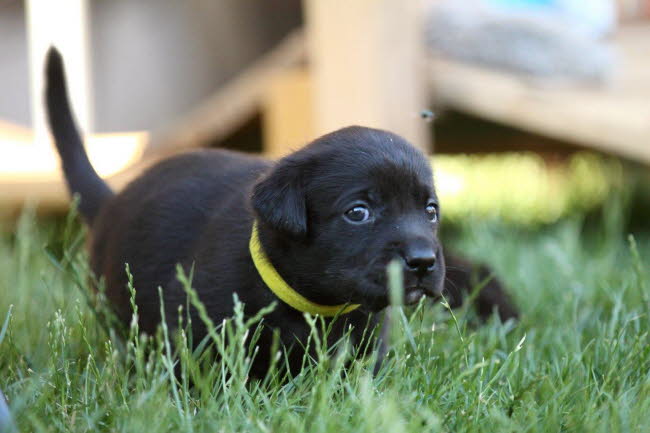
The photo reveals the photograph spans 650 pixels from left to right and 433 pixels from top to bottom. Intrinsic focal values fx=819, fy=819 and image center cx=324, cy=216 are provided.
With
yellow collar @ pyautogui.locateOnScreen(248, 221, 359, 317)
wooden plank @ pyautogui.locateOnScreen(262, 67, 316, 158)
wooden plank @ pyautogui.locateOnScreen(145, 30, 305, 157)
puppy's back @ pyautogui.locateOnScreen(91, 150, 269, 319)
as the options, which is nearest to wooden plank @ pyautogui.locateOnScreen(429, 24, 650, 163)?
wooden plank @ pyautogui.locateOnScreen(262, 67, 316, 158)

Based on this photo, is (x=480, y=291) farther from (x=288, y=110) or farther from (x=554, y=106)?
(x=288, y=110)

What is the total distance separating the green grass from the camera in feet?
4.70

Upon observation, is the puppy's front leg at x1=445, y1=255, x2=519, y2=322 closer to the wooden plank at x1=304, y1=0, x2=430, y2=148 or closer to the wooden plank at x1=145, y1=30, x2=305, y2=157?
the wooden plank at x1=304, y1=0, x2=430, y2=148

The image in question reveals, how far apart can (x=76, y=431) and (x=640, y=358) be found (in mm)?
1249

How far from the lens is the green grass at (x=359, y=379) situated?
1432 millimetres

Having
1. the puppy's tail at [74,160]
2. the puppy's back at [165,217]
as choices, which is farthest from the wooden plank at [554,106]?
the puppy's tail at [74,160]

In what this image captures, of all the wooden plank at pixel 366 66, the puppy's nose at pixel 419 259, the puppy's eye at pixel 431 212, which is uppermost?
the wooden plank at pixel 366 66

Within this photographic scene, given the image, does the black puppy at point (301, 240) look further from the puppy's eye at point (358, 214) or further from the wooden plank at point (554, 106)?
the wooden plank at point (554, 106)

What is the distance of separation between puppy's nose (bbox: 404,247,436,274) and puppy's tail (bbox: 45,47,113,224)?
4.17ft

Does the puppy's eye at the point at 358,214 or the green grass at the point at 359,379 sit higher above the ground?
the puppy's eye at the point at 358,214

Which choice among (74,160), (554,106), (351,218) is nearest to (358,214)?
(351,218)

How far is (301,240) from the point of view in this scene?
1.79 metres

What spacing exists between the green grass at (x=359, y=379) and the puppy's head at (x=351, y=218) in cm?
13

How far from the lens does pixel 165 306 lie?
1982 millimetres
